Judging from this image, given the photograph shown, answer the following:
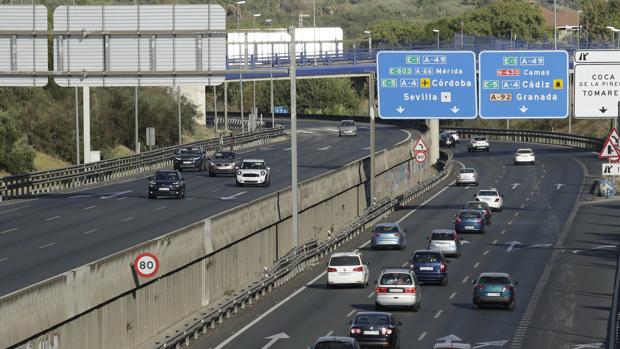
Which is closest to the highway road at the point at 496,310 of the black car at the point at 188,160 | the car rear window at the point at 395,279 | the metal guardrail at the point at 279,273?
the metal guardrail at the point at 279,273

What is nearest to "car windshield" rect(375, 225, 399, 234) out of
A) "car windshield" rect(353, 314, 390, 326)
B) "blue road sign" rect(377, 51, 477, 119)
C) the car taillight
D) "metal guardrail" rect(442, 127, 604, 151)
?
"blue road sign" rect(377, 51, 477, 119)

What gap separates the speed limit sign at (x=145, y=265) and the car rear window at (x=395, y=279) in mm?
10194

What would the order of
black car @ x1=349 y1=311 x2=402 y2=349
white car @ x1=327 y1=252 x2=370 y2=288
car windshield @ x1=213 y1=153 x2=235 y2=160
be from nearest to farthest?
black car @ x1=349 y1=311 x2=402 y2=349 < white car @ x1=327 y1=252 x2=370 y2=288 < car windshield @ x1=213 y1=153 x2=235 y2=160

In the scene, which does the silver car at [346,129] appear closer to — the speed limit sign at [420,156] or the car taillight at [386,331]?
the speed limit sign at [420,156]

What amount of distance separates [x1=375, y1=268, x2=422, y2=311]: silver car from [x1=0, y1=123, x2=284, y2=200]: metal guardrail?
32.6 metres

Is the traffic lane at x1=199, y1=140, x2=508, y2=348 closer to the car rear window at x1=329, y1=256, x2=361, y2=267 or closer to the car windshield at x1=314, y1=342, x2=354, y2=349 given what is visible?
the car rear window at x1=329, y1=256, x2=361, y2=267

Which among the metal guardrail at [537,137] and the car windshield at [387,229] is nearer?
the car windshield at [387,229]

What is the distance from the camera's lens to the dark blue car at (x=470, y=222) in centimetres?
7112

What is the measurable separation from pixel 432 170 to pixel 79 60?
5624cm

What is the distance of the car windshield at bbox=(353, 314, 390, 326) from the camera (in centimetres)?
3757

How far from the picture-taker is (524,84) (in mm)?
70625

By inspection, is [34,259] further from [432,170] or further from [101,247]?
[432,170]

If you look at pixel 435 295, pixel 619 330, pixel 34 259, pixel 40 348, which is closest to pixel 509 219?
pixel 435 295

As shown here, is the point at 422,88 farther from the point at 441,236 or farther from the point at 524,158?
the point at 524,158
